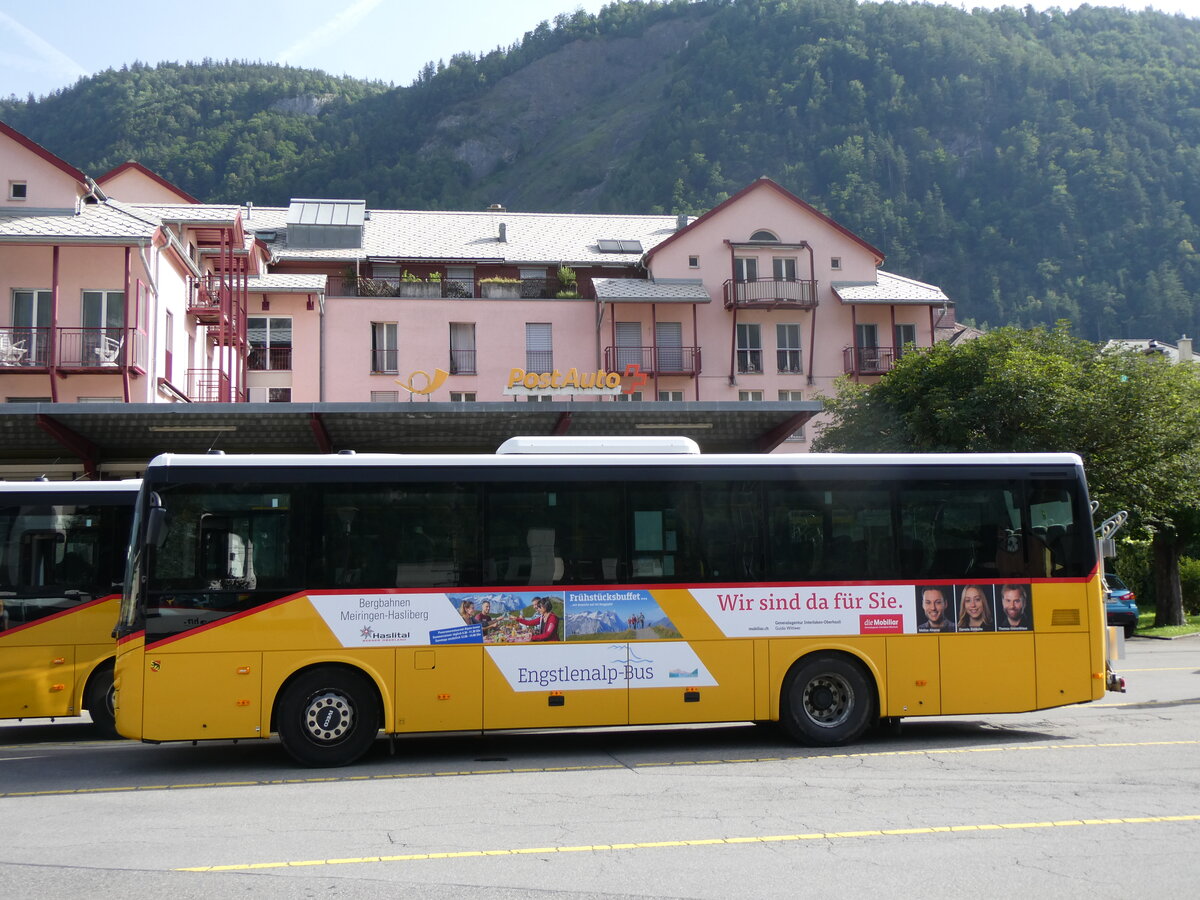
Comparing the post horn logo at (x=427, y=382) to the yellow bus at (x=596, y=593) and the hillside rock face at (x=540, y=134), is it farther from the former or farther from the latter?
the hillside rock face at (x=540, y=134)

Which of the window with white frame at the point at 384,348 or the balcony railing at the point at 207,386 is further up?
the window with white frame at the point at 384,348

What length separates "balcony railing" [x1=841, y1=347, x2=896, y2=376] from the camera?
157 ft

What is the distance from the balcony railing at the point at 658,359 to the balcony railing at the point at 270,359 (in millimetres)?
12602

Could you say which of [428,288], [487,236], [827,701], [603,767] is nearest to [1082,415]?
[827,701]

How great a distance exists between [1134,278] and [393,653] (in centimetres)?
11619

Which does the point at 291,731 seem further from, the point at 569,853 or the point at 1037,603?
the point at 1037,603

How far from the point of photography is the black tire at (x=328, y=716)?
11.4m

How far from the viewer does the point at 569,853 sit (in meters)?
7.68

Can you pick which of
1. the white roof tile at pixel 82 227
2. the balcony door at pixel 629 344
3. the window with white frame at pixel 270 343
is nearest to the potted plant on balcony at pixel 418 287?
the window with white frame at pixel 270 343

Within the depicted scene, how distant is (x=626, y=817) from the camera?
8828 millimetres

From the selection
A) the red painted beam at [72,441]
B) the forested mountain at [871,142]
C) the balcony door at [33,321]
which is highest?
the forested mountain at [871,142]

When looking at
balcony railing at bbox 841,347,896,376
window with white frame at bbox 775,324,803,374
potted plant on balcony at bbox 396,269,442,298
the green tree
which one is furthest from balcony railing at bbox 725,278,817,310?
the green tree

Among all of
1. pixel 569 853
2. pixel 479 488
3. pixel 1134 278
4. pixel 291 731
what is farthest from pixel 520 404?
pixel 1134 278

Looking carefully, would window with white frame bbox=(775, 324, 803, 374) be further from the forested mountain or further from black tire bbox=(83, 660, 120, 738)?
the forested mountain
